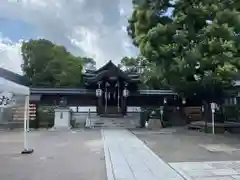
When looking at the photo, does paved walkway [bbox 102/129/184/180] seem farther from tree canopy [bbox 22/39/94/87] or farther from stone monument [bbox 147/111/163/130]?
tree canopy [bbox 22/39/94/87]

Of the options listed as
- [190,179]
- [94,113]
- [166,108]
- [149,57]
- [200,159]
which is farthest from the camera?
[94,113]

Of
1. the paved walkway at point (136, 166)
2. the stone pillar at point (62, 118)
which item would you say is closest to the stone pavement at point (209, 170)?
the paved walkway at point (136, 166)

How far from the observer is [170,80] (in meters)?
16.2

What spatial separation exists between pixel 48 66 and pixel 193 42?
1891cm

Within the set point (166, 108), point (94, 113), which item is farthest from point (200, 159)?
point (94, 113)

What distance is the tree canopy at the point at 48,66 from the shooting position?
30406 mm

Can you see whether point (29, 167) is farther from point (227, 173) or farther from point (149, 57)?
point (149, 57)

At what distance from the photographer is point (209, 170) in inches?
258

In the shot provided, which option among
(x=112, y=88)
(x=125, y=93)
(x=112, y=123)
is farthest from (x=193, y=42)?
(x=112, y=88)

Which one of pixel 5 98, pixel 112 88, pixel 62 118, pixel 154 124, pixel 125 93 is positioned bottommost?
pixel 154 124

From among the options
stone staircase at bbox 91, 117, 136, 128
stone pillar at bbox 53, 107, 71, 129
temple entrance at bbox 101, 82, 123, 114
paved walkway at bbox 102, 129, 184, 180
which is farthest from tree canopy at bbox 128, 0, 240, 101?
temple entrance at bbox 101, 82, 123, 114

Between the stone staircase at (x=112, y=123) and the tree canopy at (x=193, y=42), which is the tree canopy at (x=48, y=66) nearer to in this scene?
the stone staircase at (x=112, y=123)

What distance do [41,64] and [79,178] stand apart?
26872 millimetres

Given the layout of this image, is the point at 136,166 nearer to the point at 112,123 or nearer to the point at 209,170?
the point at 209,170
